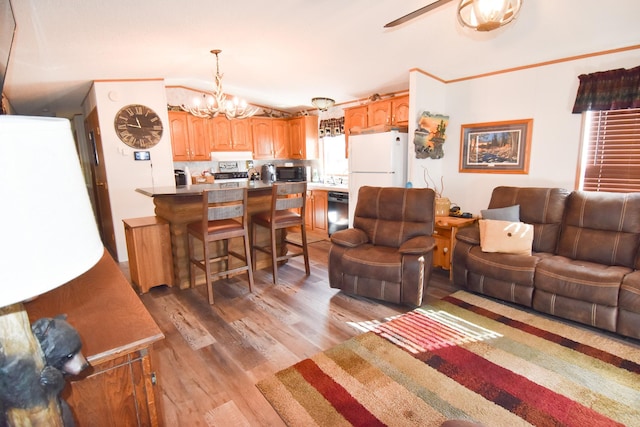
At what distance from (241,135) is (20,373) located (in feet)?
18.8

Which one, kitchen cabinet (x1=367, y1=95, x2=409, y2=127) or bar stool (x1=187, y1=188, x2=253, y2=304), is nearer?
bar stool (x1=187, y1=188, x2=253, y2=304)

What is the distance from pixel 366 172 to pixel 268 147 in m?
2.71

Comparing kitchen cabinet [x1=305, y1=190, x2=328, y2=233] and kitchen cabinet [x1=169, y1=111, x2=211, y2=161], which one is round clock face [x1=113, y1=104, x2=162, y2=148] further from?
kitchen cabinet [x1=305, y1=190, x2=328, y2=233]

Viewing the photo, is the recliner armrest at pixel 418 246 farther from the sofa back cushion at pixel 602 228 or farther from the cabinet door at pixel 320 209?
the cabinet door at pixel 320 209

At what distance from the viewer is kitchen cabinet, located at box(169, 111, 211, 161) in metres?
5.32

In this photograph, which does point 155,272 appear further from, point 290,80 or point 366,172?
point 290,80

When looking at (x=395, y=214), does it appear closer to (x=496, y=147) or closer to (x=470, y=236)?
(x=470, y=236)

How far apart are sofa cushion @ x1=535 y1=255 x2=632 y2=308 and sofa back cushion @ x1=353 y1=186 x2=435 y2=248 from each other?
0.95 metres

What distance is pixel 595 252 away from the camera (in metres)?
2.76

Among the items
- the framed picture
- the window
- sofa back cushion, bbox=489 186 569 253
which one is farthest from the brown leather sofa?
the framed picture

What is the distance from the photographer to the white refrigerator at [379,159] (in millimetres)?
4039

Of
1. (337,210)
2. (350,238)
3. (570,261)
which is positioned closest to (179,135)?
(337,210)

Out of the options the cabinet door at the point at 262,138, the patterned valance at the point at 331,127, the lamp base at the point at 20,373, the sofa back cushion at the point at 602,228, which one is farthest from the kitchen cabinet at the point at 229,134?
the lamp base at the point at 20,373

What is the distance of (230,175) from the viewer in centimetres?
610
